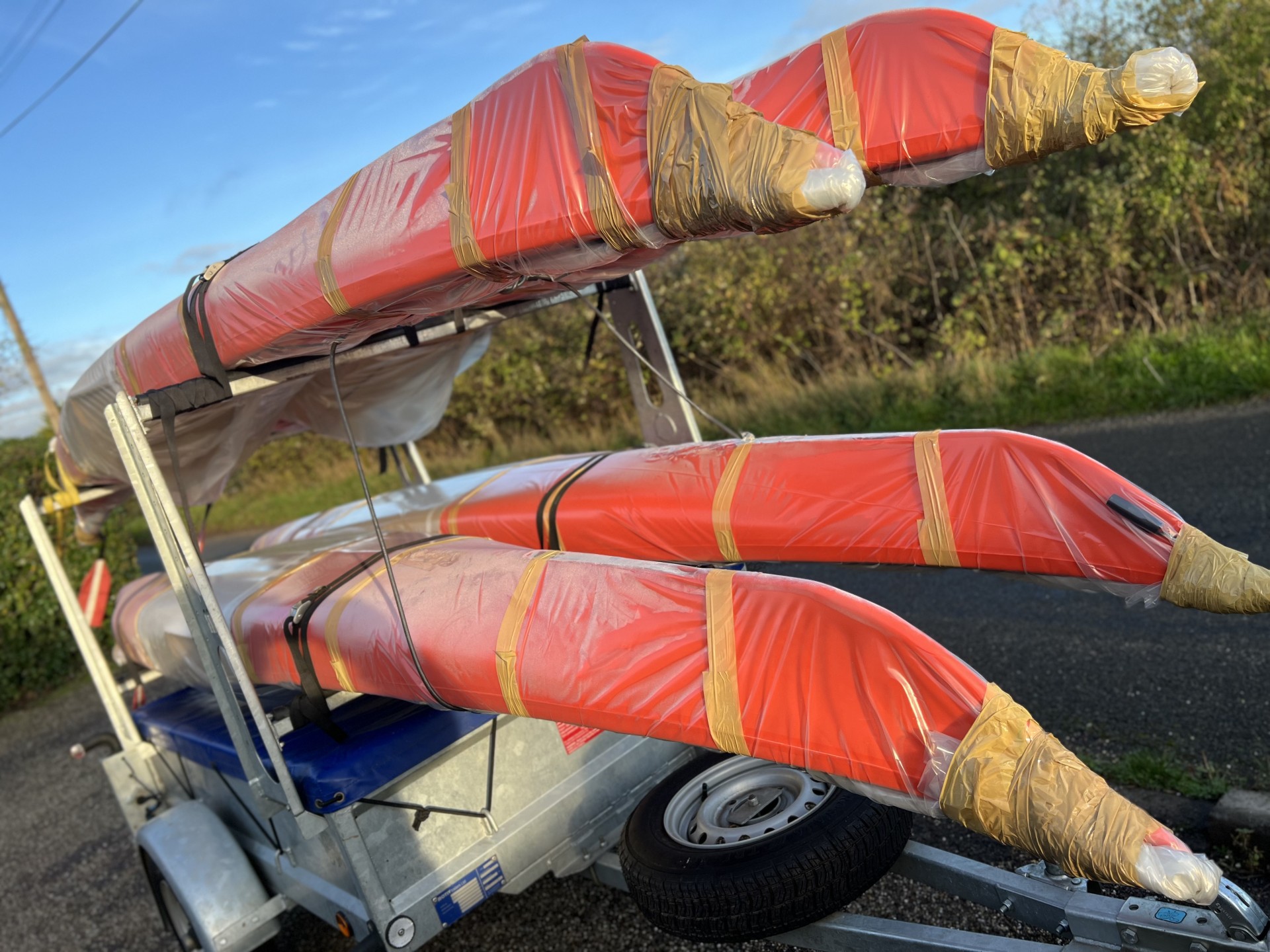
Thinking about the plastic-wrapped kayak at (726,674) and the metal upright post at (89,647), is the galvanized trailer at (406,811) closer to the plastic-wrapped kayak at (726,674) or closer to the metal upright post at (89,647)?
the plastic-wrapped kayak at (726,674)

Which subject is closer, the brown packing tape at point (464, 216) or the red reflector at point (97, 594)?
the brown packing tape at point (464, 216)

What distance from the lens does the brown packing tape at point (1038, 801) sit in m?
1.81

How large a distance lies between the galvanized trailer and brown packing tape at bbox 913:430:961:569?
907 mm

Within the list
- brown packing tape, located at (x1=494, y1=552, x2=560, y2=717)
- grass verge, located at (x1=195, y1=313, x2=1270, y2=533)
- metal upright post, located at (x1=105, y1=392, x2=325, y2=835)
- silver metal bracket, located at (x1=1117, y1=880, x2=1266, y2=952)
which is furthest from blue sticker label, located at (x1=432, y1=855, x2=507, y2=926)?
grass verge, located at (x1=195, y1=313, x2=1270, y2=533)

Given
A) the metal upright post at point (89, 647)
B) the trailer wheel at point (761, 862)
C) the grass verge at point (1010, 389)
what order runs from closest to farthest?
the trailer wheel at point (761, 862), the metal upright post at point (89, 647), the grass verge at point (1010, 389)

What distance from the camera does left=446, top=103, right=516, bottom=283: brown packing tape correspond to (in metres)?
2.48

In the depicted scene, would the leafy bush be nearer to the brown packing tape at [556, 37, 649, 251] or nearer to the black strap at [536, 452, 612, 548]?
the black strap at [536, 452, 612, 548]

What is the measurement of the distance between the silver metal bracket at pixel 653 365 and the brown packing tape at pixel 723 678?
218 centimetres

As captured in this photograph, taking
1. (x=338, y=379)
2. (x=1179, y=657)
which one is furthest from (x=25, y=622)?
(x=1179, y=657)

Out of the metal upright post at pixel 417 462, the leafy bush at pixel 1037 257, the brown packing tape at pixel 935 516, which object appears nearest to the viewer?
the brown packing tape at pixel 935 516

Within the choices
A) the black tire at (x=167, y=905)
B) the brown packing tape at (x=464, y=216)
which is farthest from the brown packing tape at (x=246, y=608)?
the brown packing tape at (x=464, y=216)

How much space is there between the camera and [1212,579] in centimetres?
272

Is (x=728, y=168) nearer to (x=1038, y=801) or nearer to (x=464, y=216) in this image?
(x=464, y=216)

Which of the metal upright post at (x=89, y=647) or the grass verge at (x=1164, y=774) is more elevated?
the metal upright post at (x=89, y=647)
